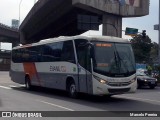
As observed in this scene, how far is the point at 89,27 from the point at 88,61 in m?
20.2

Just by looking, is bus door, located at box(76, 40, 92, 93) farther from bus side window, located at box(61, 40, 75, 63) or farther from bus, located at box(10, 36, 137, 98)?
bus side window, located at box(61, 40, 75, 63)

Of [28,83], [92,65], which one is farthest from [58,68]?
[28,83]

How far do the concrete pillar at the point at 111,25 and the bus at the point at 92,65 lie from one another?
18.1 metres

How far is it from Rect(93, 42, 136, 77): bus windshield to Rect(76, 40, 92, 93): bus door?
46cm

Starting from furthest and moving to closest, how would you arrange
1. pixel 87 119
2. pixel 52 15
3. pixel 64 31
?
pixel 64 31
pixel 52 15
pixel 87 119

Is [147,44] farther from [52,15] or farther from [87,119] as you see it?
[87,119]

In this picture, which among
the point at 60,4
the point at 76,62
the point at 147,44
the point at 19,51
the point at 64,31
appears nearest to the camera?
the point at 76,62

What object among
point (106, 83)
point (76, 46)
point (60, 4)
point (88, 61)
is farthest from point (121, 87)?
point (60, 4)

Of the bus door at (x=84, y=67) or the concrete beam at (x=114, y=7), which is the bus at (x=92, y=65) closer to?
the bus door at (x=84, y=67)

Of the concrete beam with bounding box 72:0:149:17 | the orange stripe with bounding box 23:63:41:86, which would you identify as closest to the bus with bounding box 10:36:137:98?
the orange stripe with bounding box 23:63:41:86

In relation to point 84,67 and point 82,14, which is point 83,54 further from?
point 82,14

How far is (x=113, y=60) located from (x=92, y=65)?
3.32ft

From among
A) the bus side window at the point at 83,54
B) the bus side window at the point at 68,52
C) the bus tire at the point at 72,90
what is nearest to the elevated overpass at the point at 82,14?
the bus side window at the point at 68,52

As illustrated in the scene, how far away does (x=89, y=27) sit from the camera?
123 ft
